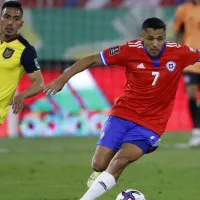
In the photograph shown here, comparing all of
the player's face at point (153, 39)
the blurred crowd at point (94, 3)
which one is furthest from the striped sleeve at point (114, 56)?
the blurred crowd at point (94, 3)

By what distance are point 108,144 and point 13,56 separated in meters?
1.38

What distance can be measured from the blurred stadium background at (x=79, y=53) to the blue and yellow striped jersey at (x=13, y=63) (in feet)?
22.3

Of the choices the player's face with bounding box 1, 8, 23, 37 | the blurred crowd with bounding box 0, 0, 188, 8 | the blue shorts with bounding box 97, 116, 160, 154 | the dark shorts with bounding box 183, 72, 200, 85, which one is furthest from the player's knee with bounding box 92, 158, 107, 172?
the blurred crowd with bounding box 0, 0, 188, 8

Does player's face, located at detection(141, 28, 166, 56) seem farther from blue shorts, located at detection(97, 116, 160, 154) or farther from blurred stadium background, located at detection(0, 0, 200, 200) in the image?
blurred stadium background, located at detection(0, 0, 200, 200)

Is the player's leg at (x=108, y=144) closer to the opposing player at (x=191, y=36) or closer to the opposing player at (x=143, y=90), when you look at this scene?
the opposing player at (x=143, y=90)

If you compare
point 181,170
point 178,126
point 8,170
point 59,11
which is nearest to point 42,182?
point 8,170

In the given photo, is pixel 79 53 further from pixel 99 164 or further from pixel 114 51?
pixel 99 164

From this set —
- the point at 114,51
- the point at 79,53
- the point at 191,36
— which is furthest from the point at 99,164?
the point at 79,53

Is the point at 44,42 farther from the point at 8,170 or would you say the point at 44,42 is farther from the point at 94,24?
the point at 8,170

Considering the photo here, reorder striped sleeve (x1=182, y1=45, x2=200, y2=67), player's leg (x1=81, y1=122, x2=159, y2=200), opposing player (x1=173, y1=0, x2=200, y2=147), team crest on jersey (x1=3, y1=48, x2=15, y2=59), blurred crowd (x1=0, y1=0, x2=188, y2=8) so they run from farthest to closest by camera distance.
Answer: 1. blurred crowd (x1=0, y1=0, x2=188, y2=8)
2. opposing player (x1=173, y1=0, x2=200, y2=147)
3. team crest on jersey (x1=3, y1=48, x2=15, y2=59)
4. striped sleeve (x1=182, y1=45, x2=200, y2=67)
5. player's leg (x1=81, y1=122, x2=159, y2=200)

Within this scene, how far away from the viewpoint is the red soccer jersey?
8906 millimetres

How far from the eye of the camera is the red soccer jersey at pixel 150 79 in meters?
8.91

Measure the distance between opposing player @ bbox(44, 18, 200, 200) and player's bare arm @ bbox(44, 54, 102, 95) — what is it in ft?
0.04

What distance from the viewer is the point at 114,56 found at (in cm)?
880
